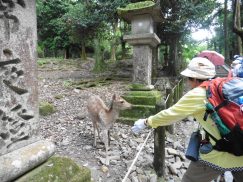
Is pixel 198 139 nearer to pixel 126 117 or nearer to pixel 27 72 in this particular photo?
pixel 27 72

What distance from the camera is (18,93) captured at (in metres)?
2.32

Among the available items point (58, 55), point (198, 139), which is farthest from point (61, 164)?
point (58, 55)

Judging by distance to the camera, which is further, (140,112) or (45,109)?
(45,109)

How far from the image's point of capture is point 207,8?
12.7 metres

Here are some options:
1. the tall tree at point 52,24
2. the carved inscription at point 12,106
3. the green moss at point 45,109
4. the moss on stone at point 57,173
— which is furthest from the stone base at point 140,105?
the tall tree at point 52,24

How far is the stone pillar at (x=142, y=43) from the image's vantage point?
23.2 feet

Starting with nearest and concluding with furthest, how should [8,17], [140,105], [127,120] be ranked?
[8,17] < [127,120] < [140,105]

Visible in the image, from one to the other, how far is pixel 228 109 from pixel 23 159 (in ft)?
5.32

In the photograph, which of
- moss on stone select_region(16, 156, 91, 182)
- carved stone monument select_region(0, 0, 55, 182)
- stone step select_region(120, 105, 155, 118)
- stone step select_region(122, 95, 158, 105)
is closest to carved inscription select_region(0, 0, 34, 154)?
carved stone monument select_region(0, 0, 55, 182)

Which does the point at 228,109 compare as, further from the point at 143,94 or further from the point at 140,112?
the point at 143,94

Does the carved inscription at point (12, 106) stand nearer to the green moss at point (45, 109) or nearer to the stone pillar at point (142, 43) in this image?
the green moss at point (45, 109)

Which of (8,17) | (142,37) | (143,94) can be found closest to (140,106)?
(143,94)

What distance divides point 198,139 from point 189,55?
18430mm

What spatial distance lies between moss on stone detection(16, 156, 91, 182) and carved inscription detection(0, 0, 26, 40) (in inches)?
42.8
